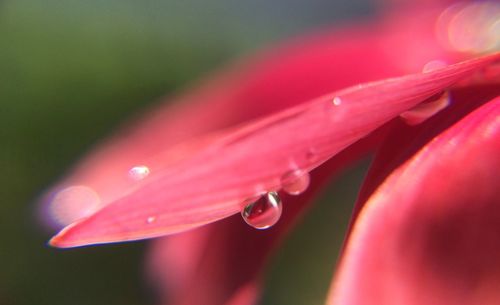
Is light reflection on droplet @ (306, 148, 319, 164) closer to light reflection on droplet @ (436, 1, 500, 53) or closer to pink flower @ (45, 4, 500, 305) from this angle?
pink flower @ (45, 4, 500, 305)

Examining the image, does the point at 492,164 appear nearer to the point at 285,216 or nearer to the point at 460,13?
the point at 285,216

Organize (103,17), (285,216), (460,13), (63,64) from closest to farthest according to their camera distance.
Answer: (285,216) → (460,13) → (63,64) → (103,17)

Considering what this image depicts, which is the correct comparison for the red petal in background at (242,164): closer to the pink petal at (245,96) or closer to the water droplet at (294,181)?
the water droplet at (294,181)

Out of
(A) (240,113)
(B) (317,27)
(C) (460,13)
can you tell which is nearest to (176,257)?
(A) (240,113)

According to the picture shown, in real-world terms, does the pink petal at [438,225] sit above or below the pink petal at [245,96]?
below

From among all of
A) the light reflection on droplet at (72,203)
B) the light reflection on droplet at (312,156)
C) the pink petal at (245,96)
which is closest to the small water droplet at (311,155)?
the light reflection on droplet at (312,156)
